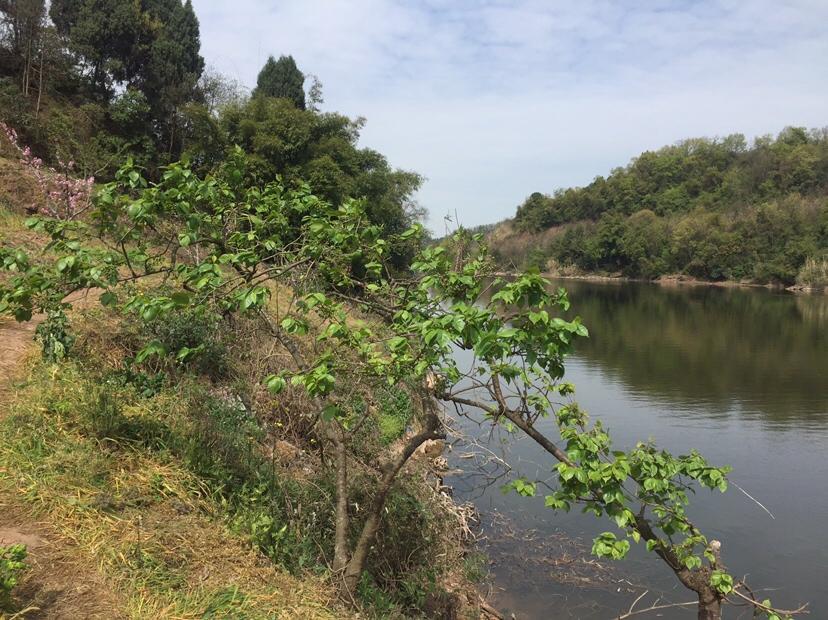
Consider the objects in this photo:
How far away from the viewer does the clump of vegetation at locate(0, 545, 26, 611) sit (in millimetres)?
2951

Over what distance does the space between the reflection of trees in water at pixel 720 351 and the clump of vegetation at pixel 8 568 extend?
16642 millimetres

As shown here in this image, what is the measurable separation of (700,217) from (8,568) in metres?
82.2

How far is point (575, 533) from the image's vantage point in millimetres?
9586

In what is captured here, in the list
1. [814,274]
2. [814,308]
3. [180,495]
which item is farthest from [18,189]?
[814,274]

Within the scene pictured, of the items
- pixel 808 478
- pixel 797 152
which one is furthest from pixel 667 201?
pixel 808 478

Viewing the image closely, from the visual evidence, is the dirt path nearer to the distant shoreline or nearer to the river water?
the river water

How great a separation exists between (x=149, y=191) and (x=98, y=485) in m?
2.03

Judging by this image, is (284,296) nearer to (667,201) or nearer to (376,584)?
(376,584)

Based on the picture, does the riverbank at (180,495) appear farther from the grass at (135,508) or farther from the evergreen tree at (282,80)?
the evergreen tree at (282,80)

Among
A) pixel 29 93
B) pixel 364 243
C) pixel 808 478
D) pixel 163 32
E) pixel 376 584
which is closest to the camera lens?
pixel 364 243

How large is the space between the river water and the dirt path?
5404 mm

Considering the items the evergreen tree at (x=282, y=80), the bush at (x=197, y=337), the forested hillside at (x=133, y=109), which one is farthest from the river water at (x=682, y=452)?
the evergreen tree at (x=282, y=80)

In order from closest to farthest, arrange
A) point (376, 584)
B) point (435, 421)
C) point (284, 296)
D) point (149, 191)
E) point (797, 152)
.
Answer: point (149, 191) → point (435, 421) → point (376, 584) → point (284, 296) → point (797, 152)

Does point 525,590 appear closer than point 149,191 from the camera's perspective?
No
